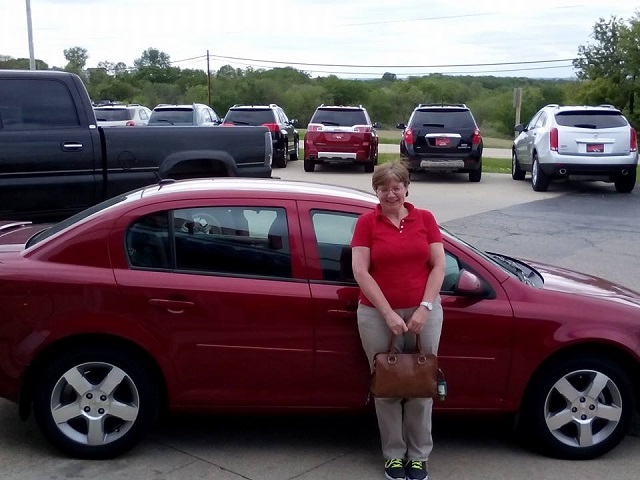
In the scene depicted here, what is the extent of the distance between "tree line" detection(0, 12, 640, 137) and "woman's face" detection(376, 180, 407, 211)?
49.8m

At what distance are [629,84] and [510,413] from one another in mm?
55877

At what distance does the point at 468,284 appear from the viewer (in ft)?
14.8

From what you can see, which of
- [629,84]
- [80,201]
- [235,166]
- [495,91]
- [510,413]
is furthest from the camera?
[495,91]

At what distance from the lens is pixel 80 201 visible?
886 centimetres

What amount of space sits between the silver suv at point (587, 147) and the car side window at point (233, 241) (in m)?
13.1

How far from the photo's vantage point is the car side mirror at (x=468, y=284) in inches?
178

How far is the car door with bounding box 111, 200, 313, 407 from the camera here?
4.48 metres

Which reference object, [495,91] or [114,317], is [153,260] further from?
[495,91]

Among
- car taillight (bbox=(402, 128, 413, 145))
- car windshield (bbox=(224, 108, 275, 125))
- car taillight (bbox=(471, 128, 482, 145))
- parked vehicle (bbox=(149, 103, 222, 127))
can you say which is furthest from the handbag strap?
car windshield (bbox=(224, 108, 275, 125))

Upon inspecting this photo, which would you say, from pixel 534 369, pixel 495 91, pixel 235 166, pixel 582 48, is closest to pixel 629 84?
pixel 582 48

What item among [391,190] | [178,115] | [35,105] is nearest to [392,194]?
[391,190]

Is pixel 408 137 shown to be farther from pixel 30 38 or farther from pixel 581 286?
pixel 30 38

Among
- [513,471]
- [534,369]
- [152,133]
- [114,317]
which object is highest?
[152,133]

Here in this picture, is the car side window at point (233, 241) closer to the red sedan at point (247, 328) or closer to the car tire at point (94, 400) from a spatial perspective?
the red sedan at point (247, 328)
